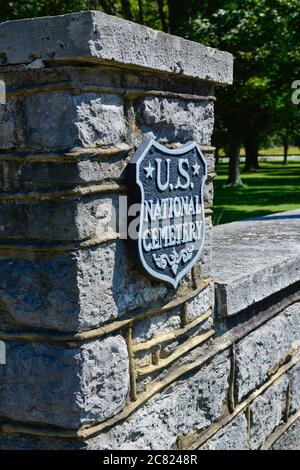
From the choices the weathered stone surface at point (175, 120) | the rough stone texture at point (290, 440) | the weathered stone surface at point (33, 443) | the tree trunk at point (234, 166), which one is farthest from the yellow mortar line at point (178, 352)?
the tree trunk at point (234, 166)

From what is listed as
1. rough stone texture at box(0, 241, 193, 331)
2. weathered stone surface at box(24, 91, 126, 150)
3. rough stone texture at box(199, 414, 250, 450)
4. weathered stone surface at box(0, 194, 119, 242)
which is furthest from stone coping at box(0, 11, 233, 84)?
rough stone texture at box(199, 414, 250, 450)

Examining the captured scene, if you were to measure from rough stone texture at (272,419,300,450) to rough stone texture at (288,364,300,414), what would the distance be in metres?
0.10

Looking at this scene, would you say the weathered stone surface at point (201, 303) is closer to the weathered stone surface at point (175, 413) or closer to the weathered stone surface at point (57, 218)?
the weathered stone surface at point (175, 413)

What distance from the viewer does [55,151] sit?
6.15 ft

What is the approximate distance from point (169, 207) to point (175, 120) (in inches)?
13.2

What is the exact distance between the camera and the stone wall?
1880 mm

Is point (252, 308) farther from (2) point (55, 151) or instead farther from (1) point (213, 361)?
(2) point (55, 151)

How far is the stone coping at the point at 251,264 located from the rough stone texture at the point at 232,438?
0.51m

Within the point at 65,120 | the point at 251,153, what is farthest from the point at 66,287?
the point at 251,153

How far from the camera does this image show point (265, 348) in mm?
3135

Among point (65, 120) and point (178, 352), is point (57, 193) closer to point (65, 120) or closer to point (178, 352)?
point (65, 120)

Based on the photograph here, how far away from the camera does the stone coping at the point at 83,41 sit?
1.84 metres

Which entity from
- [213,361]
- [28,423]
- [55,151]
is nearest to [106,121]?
[55,151]

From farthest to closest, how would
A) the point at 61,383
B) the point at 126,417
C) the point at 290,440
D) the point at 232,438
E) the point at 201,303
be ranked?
the point at 290,440 < the point at 232,438 < the point at 201,303 < the point at 126,417 < the point at 61,383
